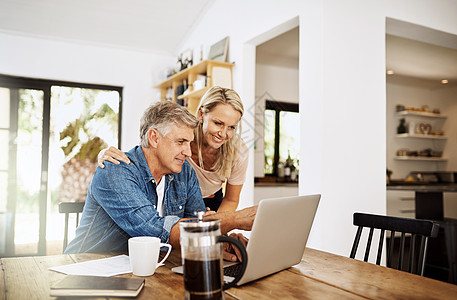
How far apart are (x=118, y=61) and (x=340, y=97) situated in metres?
2.93

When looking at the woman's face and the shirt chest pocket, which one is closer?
the shirt chest pocket

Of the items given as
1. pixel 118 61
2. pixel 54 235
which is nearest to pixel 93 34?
pixel 118 61

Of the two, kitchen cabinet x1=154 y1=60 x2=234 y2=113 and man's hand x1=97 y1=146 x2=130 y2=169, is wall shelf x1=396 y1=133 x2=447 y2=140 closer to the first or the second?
kitchen cabinet x1=154 y1=60 x2=234 y2=113

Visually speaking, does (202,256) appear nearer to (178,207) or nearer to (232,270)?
(232,270)

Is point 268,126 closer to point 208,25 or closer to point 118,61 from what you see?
point 208,25

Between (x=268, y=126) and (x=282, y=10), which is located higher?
(x=282, y=10)

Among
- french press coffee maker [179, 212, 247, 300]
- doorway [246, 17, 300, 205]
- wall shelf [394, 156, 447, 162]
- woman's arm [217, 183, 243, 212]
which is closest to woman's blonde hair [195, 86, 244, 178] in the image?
woman's arm [217, 183, 243, 212]

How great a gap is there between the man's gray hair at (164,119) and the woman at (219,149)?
0.63 metres

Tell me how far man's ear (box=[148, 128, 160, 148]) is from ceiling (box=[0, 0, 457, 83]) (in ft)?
8.78

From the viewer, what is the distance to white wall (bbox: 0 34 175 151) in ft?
13.6

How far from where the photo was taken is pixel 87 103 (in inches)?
180

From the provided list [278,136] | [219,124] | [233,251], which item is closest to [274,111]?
[278,136]

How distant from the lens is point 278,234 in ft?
3.59

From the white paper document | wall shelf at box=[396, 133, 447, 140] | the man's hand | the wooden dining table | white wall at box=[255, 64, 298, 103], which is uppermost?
white wall at box=[255, 64, 298, 103]
